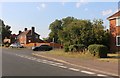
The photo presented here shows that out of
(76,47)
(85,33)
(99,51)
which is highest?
(85,33)

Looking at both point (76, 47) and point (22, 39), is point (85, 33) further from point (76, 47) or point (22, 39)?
point (22, 39)

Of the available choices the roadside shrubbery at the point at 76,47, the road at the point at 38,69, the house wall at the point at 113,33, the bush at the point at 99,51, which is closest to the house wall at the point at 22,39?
the house wall at the point at 113,33

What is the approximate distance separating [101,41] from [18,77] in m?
27.7

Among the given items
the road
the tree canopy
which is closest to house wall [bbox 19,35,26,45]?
the tree canopy

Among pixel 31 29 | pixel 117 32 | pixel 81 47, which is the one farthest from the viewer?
pixel 31 29

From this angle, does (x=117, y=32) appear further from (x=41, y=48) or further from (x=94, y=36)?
(x=41, y=48)

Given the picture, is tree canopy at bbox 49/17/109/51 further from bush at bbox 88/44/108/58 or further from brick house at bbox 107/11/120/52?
bush at bbox 88/44/108/58

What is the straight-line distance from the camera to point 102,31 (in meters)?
40.9

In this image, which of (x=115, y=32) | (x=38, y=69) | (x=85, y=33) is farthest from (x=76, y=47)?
(x=38, y=69)

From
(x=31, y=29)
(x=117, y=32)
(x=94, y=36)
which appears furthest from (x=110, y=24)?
(x=31, y=29)

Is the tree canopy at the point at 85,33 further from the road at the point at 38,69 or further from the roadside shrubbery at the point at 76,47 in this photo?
the road at the point at 38,69

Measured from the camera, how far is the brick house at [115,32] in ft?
139

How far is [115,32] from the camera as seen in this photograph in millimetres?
42656

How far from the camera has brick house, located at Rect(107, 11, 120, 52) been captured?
42.2m
